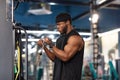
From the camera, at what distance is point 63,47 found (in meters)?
2.98

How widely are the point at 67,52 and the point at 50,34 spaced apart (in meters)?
5.29

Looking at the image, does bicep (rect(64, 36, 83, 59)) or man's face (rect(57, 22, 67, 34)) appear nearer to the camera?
bicep (rect(64, 36, 83, 59))

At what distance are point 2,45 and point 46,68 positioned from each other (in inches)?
172

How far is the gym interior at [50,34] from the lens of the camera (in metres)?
2.45

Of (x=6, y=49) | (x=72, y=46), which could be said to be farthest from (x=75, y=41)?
(x=6, y=49)

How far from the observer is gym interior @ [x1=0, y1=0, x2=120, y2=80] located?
245 cm

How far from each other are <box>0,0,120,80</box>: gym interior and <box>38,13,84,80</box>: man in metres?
0.31

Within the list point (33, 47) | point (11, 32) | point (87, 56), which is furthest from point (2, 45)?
point (87, 56)

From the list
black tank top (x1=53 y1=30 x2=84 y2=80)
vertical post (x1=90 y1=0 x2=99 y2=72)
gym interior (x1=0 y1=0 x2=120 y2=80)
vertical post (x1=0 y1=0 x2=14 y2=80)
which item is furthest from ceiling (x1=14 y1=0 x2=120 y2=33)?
vertical post (x1=0 y1=0 x2=14 y2=80)

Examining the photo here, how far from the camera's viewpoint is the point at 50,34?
812 cm

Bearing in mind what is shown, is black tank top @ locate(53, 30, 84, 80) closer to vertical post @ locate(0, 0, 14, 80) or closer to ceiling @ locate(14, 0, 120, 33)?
vertical post @ locate(0, 0, 14, 80)

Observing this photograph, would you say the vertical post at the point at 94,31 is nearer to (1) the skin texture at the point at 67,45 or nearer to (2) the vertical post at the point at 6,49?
(1) the skin texture at the point at 67,45

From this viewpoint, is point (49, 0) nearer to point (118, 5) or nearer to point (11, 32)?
point (118, 5)

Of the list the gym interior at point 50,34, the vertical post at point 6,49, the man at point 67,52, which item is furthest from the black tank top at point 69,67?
the vertical post at point 6,49
